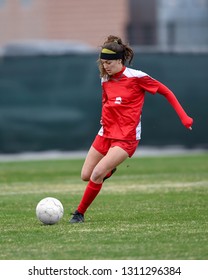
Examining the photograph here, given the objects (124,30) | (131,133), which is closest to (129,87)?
(131,133)

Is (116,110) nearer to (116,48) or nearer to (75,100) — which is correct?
(116,48)

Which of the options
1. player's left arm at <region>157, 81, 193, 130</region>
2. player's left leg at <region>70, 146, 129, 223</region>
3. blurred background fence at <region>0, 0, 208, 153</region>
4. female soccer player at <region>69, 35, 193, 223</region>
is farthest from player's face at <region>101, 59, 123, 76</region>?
blurred background fence at <region>0, 0, 208, 153</region>

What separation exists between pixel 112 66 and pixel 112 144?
87cm

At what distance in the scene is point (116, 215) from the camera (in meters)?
12.4

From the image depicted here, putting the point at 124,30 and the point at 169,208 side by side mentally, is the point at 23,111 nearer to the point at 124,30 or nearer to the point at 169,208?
the point at 169,208

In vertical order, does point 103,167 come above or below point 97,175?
above

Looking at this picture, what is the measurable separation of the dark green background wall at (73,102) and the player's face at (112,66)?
12.3 m

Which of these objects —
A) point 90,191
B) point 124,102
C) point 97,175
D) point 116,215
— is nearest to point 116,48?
point 124,102

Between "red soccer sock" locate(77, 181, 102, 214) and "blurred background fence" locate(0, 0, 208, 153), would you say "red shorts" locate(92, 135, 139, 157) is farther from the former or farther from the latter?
"blurred background fence" locate(0, 0, 208, 153)

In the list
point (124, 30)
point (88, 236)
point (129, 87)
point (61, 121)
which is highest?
point (129, 87)

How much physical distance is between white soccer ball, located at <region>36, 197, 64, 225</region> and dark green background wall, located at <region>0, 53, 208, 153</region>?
12.5 metres

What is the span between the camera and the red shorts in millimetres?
11375

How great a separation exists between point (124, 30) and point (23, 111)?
17648mm

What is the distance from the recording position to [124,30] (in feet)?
134
